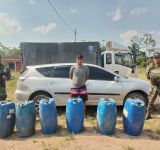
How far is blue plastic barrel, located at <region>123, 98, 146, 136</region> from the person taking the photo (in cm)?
288

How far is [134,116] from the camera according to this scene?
9.50 feet

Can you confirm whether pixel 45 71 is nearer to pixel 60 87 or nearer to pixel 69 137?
pixel 60 87

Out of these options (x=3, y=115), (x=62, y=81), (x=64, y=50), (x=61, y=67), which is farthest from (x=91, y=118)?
(x=64, y=50)

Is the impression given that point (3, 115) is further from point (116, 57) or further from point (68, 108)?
point (116, 57)

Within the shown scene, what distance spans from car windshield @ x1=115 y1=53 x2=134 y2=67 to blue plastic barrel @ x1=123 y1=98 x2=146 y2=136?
430 cm

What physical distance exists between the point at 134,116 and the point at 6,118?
9.21 feet

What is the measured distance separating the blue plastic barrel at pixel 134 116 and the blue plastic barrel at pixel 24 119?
2.18 m

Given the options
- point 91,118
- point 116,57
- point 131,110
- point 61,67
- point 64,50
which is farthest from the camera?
point 116,57

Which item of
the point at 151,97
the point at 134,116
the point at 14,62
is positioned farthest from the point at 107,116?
the point at 14,62

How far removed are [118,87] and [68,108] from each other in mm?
1907

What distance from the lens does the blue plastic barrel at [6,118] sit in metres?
2.85

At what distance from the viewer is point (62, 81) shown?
420 centimetres

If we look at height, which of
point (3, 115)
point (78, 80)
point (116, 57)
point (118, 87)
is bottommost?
point (3, 115)

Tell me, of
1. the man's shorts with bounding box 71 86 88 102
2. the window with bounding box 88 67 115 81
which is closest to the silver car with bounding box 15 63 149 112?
the window with bounding box 88 67 115 81
